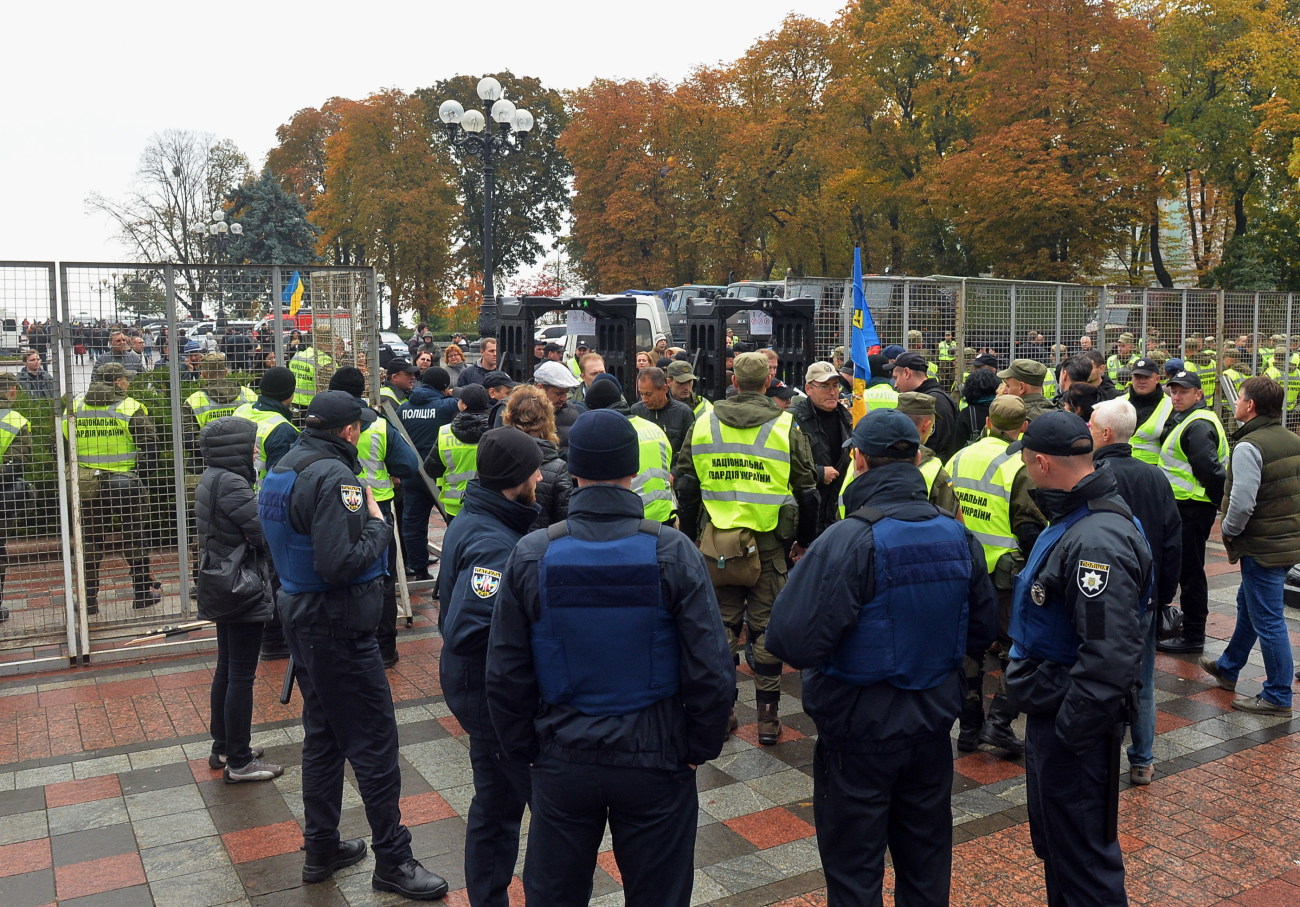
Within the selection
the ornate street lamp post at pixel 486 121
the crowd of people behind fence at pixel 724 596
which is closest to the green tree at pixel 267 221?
the ornate street lamp post at pixel 486 121

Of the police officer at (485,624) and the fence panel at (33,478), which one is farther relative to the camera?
the fence panel at (33,478)

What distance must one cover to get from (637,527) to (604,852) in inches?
93.7

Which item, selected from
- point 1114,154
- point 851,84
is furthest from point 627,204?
point 1114,154

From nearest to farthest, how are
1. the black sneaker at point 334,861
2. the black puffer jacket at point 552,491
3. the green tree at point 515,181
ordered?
the black sneaker at point 334,861, the black puffer jacket at point 552,491, the green tree at point 515,181

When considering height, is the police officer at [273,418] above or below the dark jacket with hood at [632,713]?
above

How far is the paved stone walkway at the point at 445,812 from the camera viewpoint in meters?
4.52

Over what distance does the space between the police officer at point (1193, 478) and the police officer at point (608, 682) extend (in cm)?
567

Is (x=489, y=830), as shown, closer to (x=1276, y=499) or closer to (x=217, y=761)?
(x=217, y=761)

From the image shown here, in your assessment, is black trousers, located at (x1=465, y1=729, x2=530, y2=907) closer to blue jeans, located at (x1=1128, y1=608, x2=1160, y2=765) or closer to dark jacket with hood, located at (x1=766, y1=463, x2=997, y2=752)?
dark jacket with hood, located at (x1=766, y1=463, x2=997, y2=752)

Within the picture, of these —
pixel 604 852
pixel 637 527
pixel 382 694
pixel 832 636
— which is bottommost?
pixel 604 852

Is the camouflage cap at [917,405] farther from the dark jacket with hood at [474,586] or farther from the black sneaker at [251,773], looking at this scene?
the black sneaker at [251,773]

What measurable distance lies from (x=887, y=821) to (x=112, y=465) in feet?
21.5

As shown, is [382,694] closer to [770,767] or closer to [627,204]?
[770,767]

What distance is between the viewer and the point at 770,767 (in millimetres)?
5762
